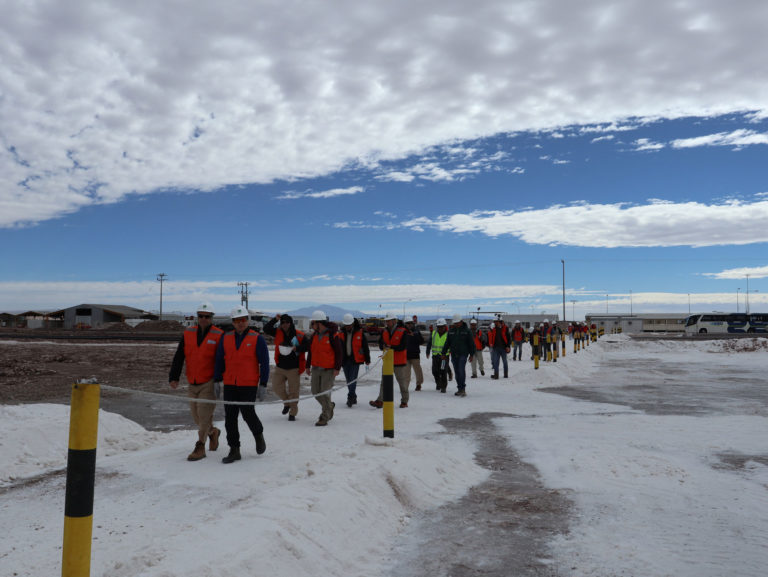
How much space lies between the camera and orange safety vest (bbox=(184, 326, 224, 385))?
704cm

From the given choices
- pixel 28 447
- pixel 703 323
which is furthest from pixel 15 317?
pixel 28 447

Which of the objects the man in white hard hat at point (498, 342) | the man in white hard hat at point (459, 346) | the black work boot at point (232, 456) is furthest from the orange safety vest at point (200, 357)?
the man in white hard hat at point (498, 342)

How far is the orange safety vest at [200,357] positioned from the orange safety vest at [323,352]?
2964 mm

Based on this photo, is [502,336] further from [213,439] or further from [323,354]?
[213,439]

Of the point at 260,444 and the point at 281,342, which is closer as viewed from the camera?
the point at 260,444

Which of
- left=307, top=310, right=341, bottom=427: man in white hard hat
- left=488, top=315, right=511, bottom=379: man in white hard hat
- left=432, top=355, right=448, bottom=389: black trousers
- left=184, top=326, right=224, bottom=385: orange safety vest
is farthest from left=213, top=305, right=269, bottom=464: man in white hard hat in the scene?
left=488, top=315, right=511, bottom=379: man in white hard hat

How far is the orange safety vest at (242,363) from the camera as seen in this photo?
22.6 ft

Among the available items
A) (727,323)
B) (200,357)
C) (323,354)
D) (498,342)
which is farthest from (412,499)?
(727,323)

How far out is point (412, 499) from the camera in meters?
5.32

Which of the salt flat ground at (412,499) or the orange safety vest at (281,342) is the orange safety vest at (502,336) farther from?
the orange safety vest at (281,342)

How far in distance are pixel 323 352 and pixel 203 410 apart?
3.20 m

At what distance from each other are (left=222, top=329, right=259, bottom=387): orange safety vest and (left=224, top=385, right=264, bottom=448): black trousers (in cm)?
8

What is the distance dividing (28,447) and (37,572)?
419 centimetres

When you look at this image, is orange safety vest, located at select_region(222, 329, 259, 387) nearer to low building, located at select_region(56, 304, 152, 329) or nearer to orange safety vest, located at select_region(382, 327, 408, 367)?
orange safety vest, located at select_region(382, 327, 408, 367)
